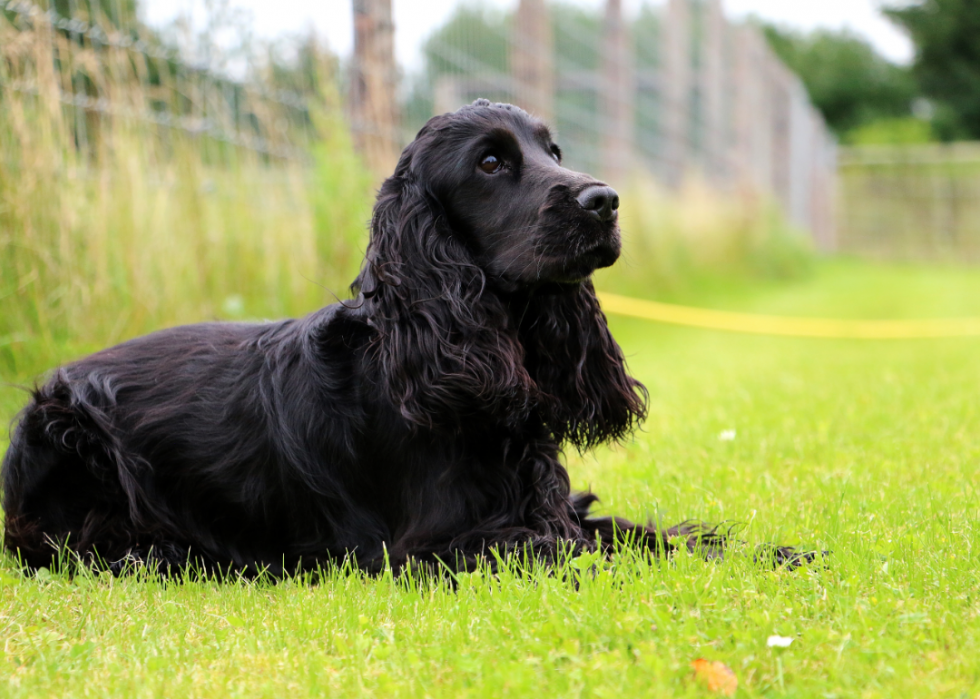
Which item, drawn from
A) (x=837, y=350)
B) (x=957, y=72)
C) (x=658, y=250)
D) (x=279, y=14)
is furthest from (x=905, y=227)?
(x=279, y=14)

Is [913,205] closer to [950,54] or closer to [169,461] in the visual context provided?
[950,54]

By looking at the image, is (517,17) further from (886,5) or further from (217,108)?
(886,5)

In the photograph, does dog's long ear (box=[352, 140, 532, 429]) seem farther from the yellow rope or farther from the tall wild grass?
the yellow rope

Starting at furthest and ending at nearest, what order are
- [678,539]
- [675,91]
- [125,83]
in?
[675,91] < [125,83] < [678,539]

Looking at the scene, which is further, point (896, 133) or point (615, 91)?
point (896, 133)

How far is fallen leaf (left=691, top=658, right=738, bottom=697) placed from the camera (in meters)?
1.69

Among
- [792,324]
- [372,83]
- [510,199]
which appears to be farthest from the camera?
[792,324]

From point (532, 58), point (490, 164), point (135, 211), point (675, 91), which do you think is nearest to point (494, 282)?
point (490, 164)

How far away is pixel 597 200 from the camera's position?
261 cm

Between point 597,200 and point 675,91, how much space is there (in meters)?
13.0

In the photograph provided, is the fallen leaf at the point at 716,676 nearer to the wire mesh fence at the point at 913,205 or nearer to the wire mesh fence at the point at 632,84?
the wire mesh fence at the point at 632,84

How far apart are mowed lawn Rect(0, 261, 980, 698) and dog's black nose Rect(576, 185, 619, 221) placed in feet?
2.87

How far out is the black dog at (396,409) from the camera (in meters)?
2.61

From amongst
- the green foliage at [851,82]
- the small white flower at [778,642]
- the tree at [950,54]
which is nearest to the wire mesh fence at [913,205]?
the tree at [950,54]
